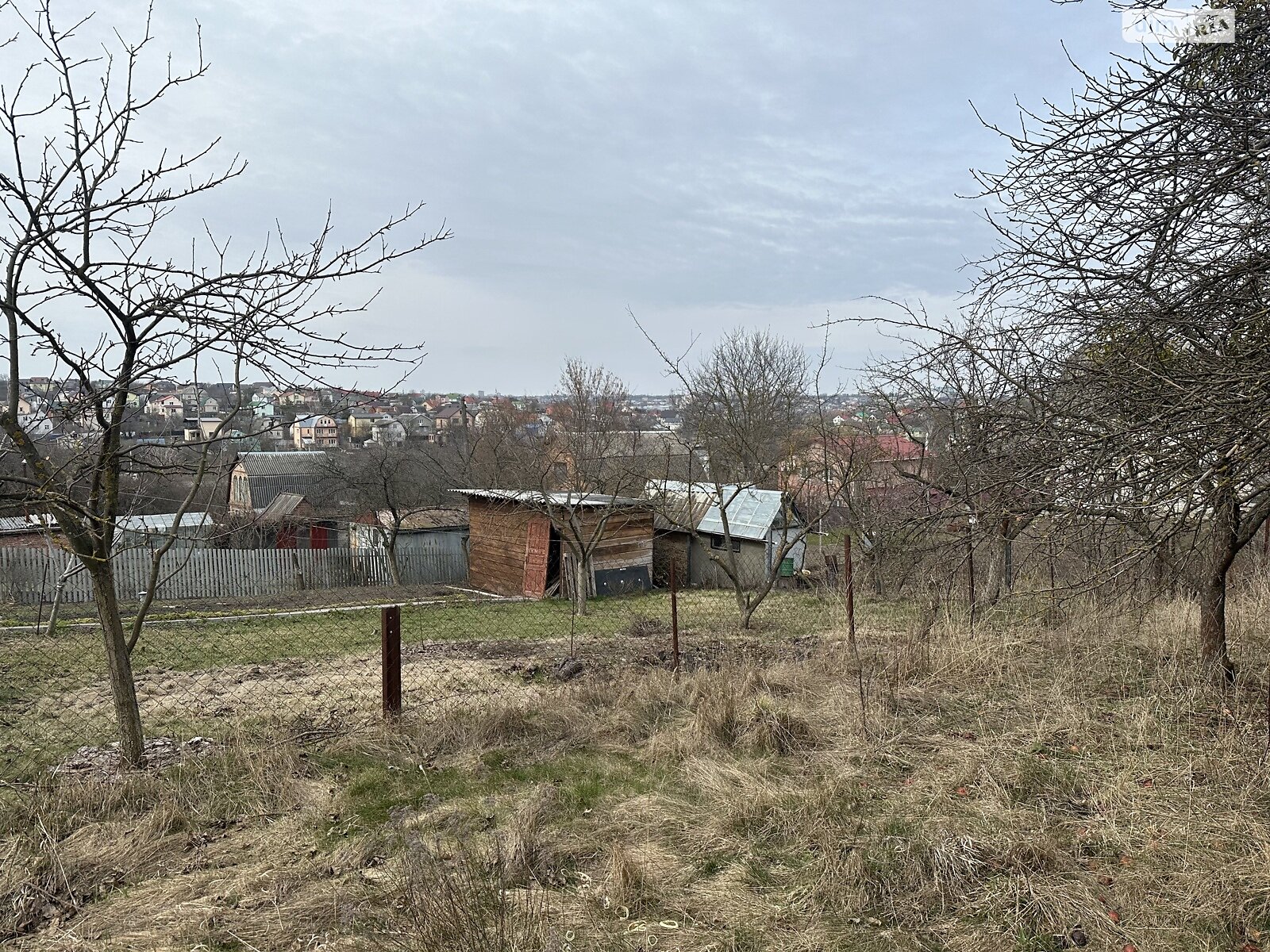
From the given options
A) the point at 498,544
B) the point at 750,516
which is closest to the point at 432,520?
the point at 498,544

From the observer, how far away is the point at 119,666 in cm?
488

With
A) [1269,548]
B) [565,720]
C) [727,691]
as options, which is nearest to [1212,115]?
[727,691]

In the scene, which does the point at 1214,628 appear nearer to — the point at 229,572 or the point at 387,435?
the point at 229,572

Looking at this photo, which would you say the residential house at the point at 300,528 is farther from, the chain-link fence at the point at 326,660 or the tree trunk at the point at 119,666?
the tree trunk at the point at 119,666

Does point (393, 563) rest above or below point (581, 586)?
above

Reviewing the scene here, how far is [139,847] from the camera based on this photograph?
4.05 metres

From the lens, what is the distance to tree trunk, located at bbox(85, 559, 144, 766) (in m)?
4.74

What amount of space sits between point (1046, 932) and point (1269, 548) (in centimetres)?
965

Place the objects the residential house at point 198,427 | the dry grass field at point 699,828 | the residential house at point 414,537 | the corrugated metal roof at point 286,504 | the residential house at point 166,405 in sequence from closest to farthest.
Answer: the dry grass field at point 699,828
the residential house at point 166,405
the residential house at point 198,427
the residential house at point 414,537
the corrugated metal roof at point 286,504

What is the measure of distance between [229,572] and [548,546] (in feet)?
30.6

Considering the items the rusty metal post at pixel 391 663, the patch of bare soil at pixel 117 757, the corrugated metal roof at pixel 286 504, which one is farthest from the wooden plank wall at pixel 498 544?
the patch of bare soil at pixel 117 757

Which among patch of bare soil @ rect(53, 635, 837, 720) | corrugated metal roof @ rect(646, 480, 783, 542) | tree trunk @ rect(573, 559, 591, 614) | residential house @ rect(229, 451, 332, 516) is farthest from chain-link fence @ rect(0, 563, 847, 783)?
residential house @ rect(229, 451, 332, 516)

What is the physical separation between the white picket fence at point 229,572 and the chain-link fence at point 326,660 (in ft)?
11.3

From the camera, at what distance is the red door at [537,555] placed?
22062 millimetres
